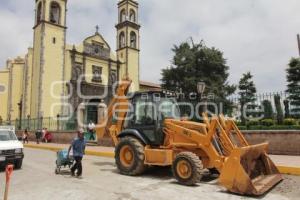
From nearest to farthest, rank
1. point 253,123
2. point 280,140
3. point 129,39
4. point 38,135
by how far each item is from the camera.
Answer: point 280,140
point 253,123
point 38,135
point 129,39

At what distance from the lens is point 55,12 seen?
36906 millimetres

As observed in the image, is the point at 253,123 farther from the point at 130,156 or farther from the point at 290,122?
the point at 130,156

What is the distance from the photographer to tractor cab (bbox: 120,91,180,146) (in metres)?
9.71

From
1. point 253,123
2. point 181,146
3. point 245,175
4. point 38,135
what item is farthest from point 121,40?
point 245,175

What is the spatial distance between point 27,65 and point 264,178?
35.6 metres

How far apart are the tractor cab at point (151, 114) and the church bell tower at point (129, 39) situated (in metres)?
32.4

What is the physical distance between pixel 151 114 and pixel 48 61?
2683 centimetres

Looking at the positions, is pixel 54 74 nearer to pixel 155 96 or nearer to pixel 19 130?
pixel 19 130

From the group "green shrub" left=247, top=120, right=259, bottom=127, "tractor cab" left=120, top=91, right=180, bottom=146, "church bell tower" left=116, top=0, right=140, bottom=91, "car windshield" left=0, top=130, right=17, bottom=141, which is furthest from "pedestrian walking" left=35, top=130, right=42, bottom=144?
"tractor cab" left=120, top=91, right=180, bottom=146

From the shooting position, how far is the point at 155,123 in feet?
31.9

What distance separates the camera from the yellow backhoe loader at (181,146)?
7.47 meters

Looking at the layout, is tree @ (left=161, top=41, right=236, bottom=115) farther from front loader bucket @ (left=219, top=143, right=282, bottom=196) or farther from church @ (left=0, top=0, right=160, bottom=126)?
front loader bucket @ (left=219, top=143, right=282, bottom=196)

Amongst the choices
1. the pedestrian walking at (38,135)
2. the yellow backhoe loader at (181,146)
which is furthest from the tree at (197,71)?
the yellow backhoe loader at (181,146)

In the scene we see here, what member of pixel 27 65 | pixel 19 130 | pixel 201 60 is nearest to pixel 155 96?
pixel 201 60
